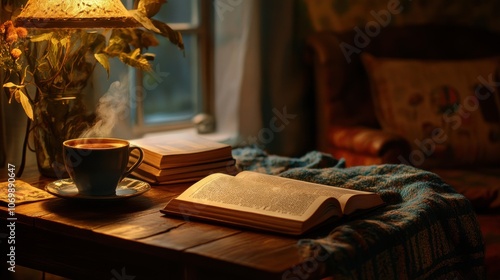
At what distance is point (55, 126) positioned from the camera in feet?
5.99

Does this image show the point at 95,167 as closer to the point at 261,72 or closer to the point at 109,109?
the point at 109,109

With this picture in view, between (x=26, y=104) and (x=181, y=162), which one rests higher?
(x=26, y=104)

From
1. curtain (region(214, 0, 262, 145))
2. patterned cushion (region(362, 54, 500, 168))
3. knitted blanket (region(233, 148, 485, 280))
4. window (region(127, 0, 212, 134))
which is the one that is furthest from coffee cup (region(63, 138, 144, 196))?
patterned cushion (region(362, 54, 500, 168))

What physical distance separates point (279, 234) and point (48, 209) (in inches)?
17.9

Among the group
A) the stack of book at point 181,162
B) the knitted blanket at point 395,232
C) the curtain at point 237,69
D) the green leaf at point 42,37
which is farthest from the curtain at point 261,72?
the green leaf at point 42,37

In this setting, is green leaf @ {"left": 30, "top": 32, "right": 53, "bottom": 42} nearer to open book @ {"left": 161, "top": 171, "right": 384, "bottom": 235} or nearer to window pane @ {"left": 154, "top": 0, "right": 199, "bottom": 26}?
open book @ {"left": 161, "top": 171, "right": 384, "bottom": 235}

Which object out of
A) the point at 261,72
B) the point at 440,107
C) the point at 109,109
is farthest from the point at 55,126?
the point at 440,107

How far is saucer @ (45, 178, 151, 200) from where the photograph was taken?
1587mm

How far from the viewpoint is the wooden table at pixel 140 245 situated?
1293mm

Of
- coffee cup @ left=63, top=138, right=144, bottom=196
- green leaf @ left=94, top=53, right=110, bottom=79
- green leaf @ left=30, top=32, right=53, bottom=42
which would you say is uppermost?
green leaf @ left=30, top=32, right=53, bottom=42

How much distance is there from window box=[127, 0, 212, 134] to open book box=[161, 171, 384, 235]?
1.31 metres

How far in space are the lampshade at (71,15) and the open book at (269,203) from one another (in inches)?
15.2

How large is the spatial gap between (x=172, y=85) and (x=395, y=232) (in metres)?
1.67

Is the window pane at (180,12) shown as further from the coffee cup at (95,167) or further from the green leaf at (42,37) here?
the coffee cup at (95,167)
